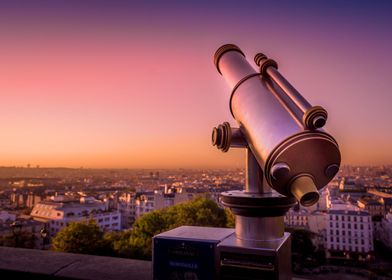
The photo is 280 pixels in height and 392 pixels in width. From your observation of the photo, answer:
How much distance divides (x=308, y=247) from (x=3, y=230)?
33.6 m

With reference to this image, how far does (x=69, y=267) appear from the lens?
2.42 m

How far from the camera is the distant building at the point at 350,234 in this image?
46688mm

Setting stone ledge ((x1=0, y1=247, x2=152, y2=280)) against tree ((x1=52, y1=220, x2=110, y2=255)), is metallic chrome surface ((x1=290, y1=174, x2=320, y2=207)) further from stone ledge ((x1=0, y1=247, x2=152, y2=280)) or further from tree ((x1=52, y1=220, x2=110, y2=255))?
tree ((x1=52, y1=220, x2=110, y2=255))

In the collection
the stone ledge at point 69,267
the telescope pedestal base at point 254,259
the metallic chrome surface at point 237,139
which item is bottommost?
the stone ledge at point 69,267

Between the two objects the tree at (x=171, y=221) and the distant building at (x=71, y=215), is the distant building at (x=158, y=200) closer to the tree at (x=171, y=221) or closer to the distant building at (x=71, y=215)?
the distant building at (x=71, y=215)

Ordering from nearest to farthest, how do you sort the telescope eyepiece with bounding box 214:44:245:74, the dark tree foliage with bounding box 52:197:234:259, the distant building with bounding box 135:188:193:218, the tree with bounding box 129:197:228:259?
the telescope eyepiece with bounding box 214:44:245:74, the tree with bounding box 129:197:228:259, the dark tree foliage with bounding box 52:197:234:259, the distant building with bounding box 135:188:193:218

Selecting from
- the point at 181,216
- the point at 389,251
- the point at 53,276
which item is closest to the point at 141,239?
→ the point at 181,216

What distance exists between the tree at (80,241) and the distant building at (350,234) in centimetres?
3462

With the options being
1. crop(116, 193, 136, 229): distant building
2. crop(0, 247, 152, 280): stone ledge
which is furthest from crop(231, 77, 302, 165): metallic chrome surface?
crop(116, 193, 136, 229): distant building

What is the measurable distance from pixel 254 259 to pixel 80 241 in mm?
22281

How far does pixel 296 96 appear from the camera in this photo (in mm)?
1515

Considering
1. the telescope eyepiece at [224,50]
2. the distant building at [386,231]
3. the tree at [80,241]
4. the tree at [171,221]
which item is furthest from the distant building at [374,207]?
the telescope eyepiece at [224,50]

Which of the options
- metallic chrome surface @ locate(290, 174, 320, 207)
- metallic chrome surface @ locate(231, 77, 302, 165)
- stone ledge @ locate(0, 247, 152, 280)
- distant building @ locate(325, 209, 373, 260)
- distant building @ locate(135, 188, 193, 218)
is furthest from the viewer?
distant building @ locate(135, 188, 193, 218)

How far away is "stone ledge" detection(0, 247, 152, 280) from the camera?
7.39ft
